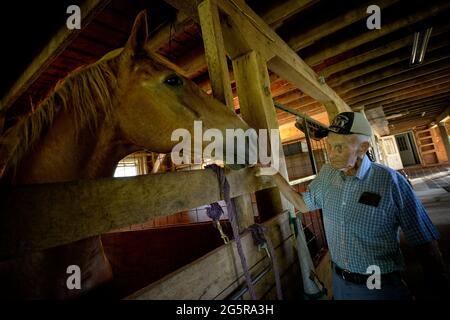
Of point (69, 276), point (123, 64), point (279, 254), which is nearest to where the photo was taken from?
point (69, 276)

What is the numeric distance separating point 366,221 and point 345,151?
535mm

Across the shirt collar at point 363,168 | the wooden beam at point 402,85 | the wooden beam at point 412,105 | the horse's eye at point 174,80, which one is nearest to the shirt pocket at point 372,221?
the shirt collar at point 363,168

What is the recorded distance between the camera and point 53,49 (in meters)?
2.20

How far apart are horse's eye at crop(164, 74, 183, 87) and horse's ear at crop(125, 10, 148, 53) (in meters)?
0.28

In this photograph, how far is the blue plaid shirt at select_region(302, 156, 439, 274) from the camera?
4.75ft

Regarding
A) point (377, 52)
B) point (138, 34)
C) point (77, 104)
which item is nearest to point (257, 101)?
point (138, 34)

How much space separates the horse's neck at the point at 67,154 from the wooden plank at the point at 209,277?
0.95m

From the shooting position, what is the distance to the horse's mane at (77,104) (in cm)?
134

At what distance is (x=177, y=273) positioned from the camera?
31.0 inches

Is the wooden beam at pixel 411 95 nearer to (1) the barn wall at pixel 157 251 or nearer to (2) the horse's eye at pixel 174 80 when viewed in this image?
(1) the barn wall at pixel 157 251

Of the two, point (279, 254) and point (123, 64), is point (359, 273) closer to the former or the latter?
point (279, 254)

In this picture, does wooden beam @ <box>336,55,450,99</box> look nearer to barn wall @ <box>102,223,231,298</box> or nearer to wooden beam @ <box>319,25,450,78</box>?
wooden beam @ <box>319,25,450,78</box>
